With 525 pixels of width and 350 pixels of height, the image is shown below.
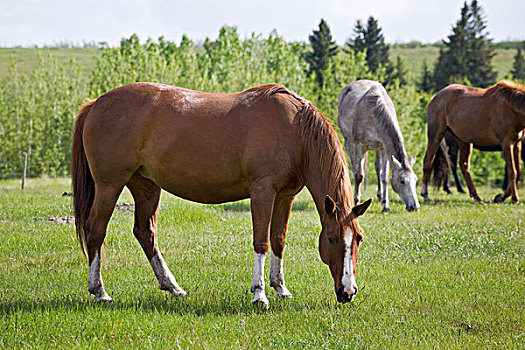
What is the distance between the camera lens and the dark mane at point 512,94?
12.9 m

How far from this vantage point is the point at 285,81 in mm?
51562

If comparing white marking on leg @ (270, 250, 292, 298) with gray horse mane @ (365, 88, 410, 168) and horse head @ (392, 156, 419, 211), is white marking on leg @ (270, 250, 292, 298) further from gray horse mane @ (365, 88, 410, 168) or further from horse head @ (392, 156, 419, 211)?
gray horse mane @ (365, 88, 410, 168)

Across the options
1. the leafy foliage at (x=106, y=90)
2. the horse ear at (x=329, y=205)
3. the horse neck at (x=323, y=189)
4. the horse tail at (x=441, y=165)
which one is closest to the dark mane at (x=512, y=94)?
the horse tail at (x=441, y=165)

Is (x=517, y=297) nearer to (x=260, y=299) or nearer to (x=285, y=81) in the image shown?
(x=260, y=299)

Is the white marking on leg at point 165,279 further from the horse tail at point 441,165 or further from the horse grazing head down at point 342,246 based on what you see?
the horse tail at point 441,165

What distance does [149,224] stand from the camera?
6.04 m

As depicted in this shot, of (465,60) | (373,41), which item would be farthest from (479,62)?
(373,41)

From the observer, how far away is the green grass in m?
4.30

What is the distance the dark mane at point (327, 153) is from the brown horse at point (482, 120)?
9705 millimetres

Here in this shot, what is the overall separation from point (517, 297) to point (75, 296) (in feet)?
15.8

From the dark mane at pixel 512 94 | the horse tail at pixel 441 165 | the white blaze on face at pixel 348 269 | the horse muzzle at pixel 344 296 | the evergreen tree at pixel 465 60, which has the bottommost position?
the horse tail at pixel 441 165

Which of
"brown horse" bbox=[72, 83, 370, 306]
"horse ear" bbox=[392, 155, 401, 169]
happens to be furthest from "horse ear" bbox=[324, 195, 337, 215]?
"horse ear" bbox=[392, 155, 401, 169]

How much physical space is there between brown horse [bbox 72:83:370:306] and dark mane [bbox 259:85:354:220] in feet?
0.03

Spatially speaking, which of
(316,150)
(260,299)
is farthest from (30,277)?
(316,150)
